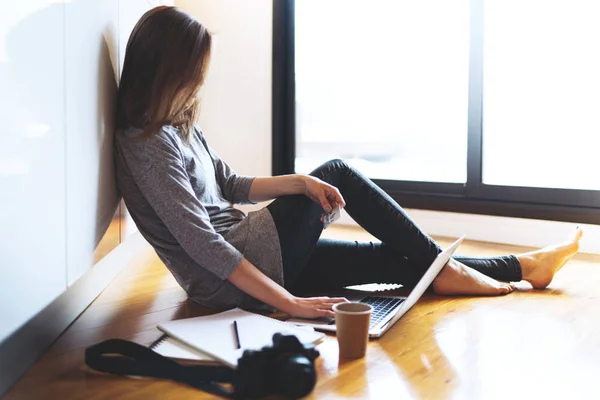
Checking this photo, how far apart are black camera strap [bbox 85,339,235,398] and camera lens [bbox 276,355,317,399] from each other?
0.09m

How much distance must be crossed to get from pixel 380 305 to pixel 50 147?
0.94 m

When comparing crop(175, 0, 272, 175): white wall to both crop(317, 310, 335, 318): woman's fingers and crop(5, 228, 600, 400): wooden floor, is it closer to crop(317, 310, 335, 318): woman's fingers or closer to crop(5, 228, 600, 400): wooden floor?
crop(5, 228, 600, 400): wooden floor

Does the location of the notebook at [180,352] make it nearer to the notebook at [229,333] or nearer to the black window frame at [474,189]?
the notebook at [229,333]

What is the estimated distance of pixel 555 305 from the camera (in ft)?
5.93

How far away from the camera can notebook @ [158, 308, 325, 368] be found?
1.30 m

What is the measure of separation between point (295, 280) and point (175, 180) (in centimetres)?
53

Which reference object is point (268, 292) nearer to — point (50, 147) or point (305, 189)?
point (305, 189)

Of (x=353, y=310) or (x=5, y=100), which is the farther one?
(x=353, y=310)

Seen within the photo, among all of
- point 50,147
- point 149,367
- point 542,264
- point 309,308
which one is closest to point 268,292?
point 309,308

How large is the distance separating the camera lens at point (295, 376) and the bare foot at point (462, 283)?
80 cm

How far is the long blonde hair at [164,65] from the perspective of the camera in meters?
1.55

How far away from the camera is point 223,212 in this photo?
174 cm

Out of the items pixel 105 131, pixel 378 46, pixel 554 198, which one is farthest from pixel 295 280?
pixel 378 46

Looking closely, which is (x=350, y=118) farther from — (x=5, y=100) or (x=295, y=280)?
(x=5, y=100)
